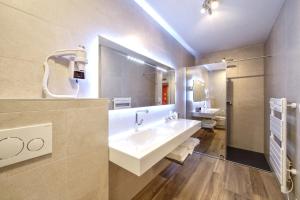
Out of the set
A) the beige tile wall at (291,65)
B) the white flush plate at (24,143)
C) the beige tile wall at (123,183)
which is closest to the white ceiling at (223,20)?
the beige tile wall at (291,65)

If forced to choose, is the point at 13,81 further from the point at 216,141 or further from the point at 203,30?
the point at 216,141

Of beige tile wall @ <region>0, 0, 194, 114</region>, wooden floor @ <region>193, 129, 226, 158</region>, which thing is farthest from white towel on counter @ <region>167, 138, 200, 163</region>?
beige tile wall @ <region>0, 0, 194, 114</region>

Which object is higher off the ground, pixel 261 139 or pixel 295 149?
pixel 295 149

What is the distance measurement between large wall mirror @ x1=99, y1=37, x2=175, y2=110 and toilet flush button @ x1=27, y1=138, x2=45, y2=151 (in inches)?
26.0

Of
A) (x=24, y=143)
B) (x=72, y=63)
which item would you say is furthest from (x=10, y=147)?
(x=72, y=63)

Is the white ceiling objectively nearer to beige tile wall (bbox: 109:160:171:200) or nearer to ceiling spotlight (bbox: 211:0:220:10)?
ceiling spotlight (bbox: 211:0:220:10)

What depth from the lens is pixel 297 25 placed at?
1314mm

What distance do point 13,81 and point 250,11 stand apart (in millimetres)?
2612

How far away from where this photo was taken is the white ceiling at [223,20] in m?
1.73

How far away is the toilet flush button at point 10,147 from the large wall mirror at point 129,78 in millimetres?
722

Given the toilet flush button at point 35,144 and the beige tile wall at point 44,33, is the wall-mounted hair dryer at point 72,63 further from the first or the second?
the toilet flush button at point 35,144

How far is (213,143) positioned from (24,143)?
2.98m

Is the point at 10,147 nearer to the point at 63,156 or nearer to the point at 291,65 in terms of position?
the point at 63,156

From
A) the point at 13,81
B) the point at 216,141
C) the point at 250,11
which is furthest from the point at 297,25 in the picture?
the point at 13,81
